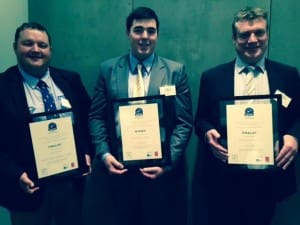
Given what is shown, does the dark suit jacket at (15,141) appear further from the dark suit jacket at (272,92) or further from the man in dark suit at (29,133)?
the dark suit jacket at (272,92)

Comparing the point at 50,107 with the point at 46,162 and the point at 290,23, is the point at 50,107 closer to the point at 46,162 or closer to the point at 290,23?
the point at 46,162

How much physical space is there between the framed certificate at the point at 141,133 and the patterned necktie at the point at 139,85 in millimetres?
181

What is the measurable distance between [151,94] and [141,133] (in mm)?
274

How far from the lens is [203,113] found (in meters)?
2.25

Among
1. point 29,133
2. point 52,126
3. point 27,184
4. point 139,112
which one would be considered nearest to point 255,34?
point 139,112

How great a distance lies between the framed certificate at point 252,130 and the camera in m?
1.95

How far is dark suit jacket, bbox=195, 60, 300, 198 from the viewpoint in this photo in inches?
82.4

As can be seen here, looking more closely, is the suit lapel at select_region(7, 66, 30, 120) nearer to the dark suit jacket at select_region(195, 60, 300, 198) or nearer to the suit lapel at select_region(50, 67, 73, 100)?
the suit lapel at select_region(50, 67, 73, 100)

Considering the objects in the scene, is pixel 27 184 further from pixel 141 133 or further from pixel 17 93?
pixel 141 133

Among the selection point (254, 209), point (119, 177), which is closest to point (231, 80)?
point (254, 209)

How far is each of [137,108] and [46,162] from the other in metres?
0.53

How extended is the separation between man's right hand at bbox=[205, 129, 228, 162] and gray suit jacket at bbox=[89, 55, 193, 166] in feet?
0.62

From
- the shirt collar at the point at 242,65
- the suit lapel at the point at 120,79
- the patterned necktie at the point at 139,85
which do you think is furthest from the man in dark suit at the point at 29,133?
the shirt collar at the point at 242,65

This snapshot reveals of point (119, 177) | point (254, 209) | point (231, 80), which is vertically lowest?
point (254, 209)
